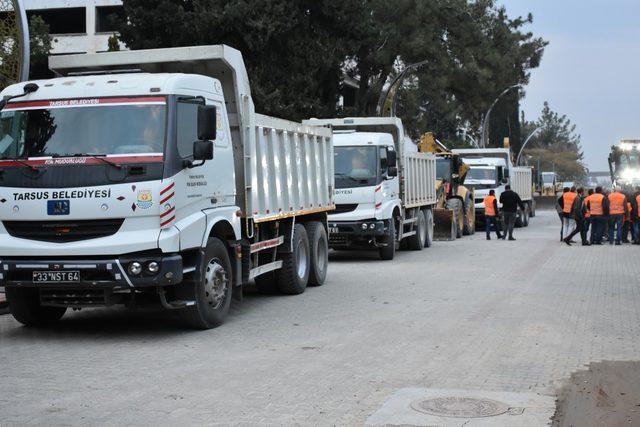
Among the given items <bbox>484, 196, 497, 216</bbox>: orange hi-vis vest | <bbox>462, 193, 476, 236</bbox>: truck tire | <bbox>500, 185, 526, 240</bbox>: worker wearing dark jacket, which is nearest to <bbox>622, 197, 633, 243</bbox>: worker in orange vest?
<bbox>500, 185, 526, 240</bbox>: worker wearing dark jacket

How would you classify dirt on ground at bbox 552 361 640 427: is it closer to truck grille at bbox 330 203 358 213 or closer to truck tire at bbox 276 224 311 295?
truck tire at bbox 276 224 311 295

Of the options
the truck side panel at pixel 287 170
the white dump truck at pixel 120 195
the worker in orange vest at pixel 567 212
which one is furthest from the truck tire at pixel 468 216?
the white dump truck at pixel 120 195

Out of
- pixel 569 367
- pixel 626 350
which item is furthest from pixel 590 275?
pixel 569 367

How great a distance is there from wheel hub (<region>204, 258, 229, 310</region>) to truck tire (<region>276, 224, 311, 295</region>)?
2874 mm

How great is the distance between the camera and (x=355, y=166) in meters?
20.1

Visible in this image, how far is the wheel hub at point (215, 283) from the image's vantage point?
10742mm

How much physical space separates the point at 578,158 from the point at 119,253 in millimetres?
144952

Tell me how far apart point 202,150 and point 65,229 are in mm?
1673

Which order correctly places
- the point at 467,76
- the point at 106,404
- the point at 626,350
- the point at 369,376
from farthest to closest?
the point at 467,76 → the point at 626,350 → the point at 369,376 → the point at 106,404

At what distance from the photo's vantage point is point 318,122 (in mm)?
20859

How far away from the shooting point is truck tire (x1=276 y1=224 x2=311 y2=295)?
1412cm

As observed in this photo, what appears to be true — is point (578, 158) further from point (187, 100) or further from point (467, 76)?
point (187, 100)

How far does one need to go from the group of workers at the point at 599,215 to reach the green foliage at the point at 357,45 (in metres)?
9.67

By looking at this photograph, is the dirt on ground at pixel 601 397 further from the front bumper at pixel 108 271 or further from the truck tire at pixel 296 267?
the truck tire at pixel 296 267
